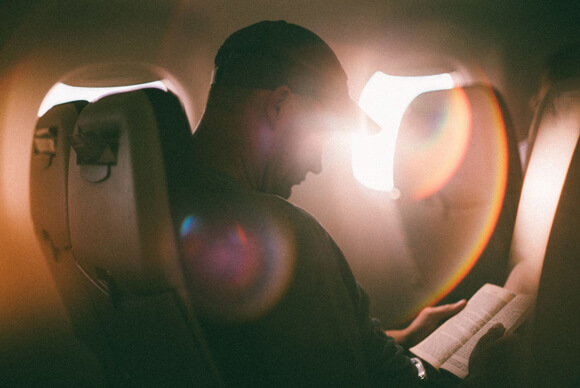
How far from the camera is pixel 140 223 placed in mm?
567

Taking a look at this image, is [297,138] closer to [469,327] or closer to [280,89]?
[280,89]

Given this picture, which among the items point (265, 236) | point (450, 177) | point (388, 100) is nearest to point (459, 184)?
point (450, 177)

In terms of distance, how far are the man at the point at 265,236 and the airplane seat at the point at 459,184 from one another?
2.32ft

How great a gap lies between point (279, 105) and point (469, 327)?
92 centimetres

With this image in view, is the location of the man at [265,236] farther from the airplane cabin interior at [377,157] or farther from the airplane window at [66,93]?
the airplane window at [66,93]

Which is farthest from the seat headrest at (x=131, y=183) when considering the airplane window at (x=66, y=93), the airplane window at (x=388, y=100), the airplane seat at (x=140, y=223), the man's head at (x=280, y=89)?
the airplane window at (x=388, y=100)

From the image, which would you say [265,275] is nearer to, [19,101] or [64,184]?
[64,184]

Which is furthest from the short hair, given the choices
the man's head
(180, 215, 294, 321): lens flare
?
(180, 215, 294, 321): lens flare

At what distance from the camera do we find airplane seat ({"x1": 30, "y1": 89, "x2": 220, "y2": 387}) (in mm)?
578

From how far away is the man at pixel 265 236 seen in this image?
0.64 metres

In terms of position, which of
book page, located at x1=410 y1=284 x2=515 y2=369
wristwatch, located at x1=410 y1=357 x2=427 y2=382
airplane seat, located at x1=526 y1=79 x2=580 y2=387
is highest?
airplane seat, located at x1=526 y1=79 x2=580 y2=387

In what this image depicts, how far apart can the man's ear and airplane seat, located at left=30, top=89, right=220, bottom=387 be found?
0.24m

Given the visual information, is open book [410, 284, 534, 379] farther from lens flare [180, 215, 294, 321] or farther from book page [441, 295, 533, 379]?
lens flare [180, 215, 294, 321]

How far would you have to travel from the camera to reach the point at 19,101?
137 centimetres
